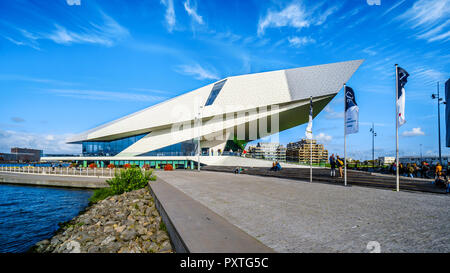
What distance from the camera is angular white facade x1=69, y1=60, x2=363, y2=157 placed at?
28.5m

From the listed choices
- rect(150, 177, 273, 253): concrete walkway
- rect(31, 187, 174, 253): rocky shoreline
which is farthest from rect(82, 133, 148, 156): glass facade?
rect(150, 177, 273, 253): concrete walkway

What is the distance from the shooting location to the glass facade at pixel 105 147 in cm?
4003

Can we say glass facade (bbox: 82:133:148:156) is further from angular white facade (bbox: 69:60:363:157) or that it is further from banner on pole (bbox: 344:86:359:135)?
banner on pole (bbox: 344:86:359:135)

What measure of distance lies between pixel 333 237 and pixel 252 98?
28.7m

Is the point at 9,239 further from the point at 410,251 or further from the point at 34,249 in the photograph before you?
the point at 410,251

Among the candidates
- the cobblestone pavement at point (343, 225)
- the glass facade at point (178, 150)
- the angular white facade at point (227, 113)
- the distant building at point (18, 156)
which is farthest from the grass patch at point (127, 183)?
the distant building at point (18, 156)

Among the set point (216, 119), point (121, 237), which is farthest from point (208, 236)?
point (216, 119)

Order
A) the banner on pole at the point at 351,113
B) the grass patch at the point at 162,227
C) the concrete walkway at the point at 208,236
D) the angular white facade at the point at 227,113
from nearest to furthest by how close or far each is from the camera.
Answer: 1. the concrete walkway at the point at 208,236
2. the grass patch at the point at 162,227
3. the banner on pole at the point at 351,113
4. the angular white facade at the point at 227,113

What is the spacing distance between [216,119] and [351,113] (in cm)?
2400

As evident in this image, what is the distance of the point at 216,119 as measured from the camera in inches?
1359

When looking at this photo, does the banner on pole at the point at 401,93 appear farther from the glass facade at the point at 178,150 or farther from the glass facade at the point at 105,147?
the glass facade at the point at 105,147

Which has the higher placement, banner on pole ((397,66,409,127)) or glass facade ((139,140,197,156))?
banner on pole ((397,66,409,127))

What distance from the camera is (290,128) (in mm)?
41812
